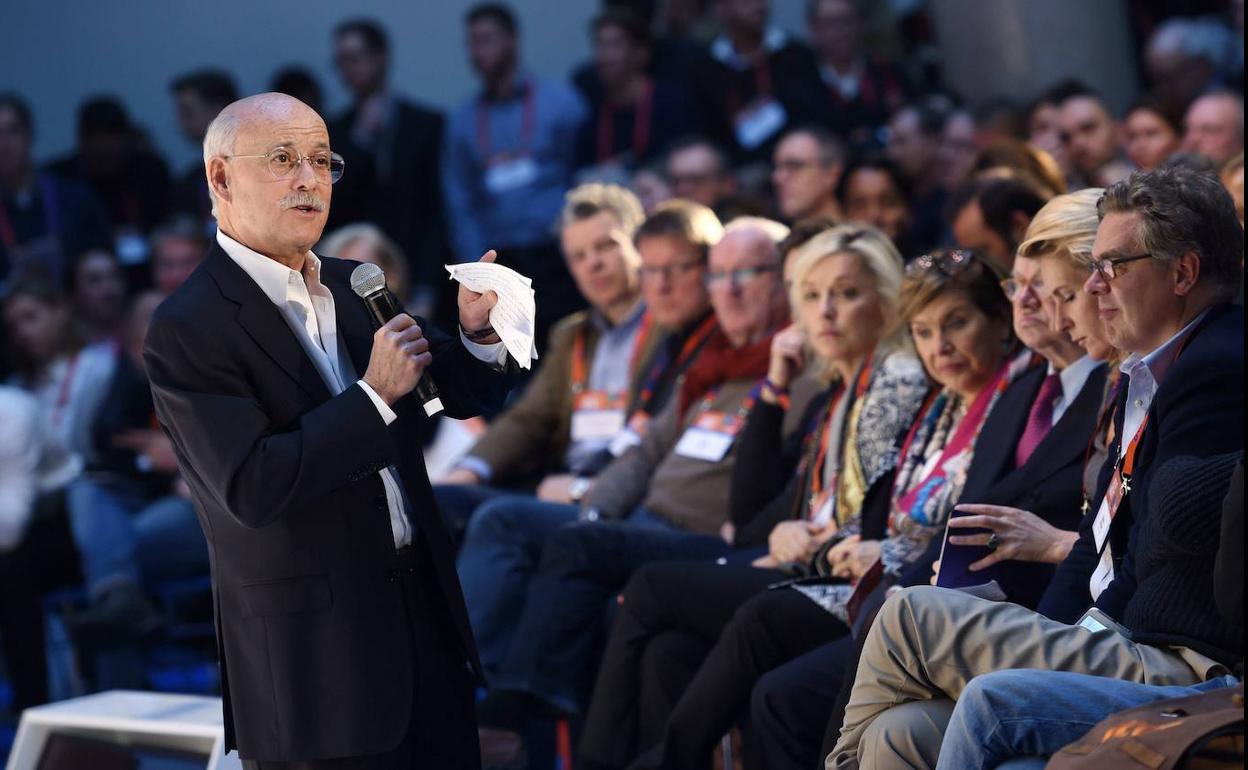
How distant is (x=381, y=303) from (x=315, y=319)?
0.13 metres

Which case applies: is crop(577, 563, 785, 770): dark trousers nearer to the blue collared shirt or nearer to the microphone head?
the microphone head

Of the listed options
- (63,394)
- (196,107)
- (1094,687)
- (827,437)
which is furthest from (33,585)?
(1094,687)

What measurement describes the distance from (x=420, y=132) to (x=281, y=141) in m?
5.22

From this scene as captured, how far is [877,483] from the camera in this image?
3.80 meters

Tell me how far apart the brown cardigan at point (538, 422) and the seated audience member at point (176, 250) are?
2145 millimetres

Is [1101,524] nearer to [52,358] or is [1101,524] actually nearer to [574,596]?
[574,596]

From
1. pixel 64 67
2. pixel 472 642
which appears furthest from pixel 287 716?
pixel 64 67

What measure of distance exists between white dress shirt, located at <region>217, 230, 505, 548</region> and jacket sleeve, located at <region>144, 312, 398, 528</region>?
12 centimetres

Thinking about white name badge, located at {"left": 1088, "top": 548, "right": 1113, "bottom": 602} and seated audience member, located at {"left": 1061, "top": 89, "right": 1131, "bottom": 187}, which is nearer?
white name badge, located at {"left": 1088, "top": 548, "right": 1113, "bottom": 602}

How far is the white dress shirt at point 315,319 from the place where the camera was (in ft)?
8.66

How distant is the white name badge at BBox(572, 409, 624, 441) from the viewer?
524cm

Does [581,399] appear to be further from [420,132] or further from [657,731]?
[420,132]

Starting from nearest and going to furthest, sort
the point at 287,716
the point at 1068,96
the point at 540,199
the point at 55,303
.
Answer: the point at 287,716
the point at 1068,96
the point at 55,303
the point at 540,199

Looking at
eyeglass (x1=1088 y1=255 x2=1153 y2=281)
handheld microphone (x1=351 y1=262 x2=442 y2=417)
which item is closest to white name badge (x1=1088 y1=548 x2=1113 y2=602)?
eyeglass (x1=1088 y1=255 x2=1153 y2=281)
